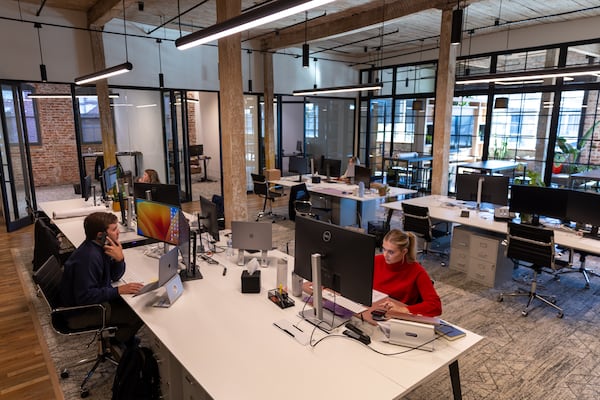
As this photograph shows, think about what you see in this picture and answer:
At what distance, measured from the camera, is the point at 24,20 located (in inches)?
283

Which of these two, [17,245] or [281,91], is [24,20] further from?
[281,91]

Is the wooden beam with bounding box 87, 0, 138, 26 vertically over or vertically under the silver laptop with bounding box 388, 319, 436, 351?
over

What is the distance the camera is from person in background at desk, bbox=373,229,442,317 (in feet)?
8.76

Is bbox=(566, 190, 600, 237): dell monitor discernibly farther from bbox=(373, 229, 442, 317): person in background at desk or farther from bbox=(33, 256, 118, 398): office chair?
bbox=(33, 256, 118, 398): office chair

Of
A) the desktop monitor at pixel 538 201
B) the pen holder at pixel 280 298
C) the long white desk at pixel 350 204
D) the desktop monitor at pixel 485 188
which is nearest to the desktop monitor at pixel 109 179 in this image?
the long white desk at pixel 350 204

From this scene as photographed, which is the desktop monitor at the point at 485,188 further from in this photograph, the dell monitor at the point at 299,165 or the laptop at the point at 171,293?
the laptop at the point at 171,293

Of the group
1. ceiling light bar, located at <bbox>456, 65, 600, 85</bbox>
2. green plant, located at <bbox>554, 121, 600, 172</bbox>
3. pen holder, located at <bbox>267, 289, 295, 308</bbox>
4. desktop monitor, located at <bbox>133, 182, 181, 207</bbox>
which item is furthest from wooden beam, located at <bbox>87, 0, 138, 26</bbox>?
green plant, located at <bbox>554, 121, 600, 172</bbox>

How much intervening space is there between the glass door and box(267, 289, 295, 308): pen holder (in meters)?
6.23

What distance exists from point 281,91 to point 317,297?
9407 mm

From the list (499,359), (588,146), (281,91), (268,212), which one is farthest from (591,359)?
(281,91)

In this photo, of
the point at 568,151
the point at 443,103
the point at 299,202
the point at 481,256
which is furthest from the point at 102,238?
the point at 568,151

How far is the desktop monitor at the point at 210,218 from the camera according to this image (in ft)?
12.2

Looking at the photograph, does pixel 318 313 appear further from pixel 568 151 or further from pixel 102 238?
pixel 568 151

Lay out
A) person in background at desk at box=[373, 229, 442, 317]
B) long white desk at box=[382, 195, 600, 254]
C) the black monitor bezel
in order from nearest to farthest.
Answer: the black monitor bezel, person in background at desk at box=[373, 229, 442, 317], long white desk at box=[382, 195, 600, 254]
